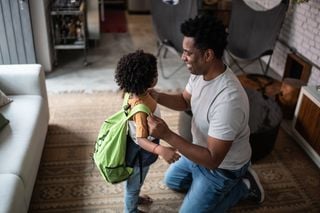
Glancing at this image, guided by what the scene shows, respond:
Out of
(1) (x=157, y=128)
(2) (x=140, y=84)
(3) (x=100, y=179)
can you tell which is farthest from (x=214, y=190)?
(3) (x=100, y=179)

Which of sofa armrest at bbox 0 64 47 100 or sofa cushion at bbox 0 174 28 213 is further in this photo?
sofa armrest at bbox 0 64 47 100

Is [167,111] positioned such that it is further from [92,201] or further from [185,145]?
[185,145]

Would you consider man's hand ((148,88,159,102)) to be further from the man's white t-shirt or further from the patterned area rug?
the patterned area rug

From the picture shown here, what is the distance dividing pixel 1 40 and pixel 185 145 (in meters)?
2.50

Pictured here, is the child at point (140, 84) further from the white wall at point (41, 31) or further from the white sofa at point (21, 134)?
the white wall at point (41, 31)

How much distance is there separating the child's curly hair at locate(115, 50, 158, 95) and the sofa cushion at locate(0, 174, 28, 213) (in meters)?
0.67

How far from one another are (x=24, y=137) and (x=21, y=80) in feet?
1.71

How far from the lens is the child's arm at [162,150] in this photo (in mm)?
1304

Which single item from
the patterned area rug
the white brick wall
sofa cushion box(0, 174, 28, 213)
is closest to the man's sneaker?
the patterned area rug

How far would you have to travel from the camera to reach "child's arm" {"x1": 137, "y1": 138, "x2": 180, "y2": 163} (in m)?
1.30

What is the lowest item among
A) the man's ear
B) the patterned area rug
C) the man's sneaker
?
the patterned area rug

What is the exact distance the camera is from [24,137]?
1.79 meters

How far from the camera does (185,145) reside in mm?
1356

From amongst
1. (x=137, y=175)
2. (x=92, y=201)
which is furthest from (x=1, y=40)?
(x=137, y=175)
